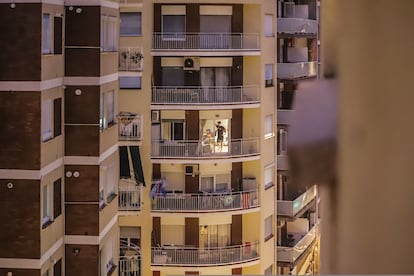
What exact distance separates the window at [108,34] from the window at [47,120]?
4.40ft

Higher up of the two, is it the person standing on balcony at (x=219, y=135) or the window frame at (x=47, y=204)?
the person standing on balcony at (x=219, y=135)

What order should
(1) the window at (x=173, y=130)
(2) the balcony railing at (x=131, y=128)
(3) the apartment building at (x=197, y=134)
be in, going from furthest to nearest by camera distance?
1. (1) the window at (x=173, y=130)
2. (3) the apartment building at (x=197, y=134)
3. (2) the balcony railing at (x=131, y=128)

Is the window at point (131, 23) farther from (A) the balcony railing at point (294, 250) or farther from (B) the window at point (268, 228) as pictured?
(A) the balcony railing at point (294, 250)

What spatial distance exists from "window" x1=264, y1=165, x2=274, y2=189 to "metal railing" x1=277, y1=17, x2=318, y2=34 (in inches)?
109

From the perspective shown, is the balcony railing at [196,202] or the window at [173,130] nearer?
the balcony railing at [196,202]

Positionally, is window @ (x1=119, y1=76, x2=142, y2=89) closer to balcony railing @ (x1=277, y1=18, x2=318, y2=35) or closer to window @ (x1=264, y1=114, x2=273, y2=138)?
window @ (x1=264, y1=114, x2=273, y2=138)

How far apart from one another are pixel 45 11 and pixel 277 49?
960cm

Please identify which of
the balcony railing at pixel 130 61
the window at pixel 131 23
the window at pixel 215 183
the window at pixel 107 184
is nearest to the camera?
the window at pixel 107 184

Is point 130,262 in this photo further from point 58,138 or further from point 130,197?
point 58,138

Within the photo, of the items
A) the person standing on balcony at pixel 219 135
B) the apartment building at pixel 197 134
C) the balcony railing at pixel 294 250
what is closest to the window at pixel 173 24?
the apartment building at pixel 197 134

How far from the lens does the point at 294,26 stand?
17.9 metres

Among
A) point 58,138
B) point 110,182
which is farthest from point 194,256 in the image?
point 58,138

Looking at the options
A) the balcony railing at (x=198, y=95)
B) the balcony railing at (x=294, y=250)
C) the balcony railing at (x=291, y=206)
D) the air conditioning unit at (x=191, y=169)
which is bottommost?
the balcony railing at (x=294, y=250)

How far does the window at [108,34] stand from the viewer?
10359 millimetres
